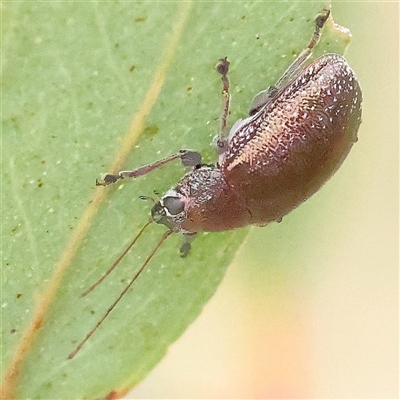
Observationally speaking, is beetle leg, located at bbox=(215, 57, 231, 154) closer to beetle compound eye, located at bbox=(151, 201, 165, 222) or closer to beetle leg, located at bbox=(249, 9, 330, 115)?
beetle leg, located at bbox=(249, 9, 330, 115)

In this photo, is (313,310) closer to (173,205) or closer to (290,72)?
(173,205)

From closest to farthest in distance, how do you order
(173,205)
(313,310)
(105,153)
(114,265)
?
(105,153), (114,265), (173,205), (313,310)

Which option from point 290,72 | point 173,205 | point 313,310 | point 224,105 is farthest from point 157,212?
point 313,310

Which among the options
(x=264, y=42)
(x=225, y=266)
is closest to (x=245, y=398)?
(x=225, y=266)

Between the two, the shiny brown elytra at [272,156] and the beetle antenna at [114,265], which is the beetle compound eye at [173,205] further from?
the beetle antenna at [114,265]

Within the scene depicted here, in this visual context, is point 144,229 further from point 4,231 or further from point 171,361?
point 171,361

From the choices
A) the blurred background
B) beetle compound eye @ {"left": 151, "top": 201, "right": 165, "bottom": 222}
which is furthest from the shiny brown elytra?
the blurred background
